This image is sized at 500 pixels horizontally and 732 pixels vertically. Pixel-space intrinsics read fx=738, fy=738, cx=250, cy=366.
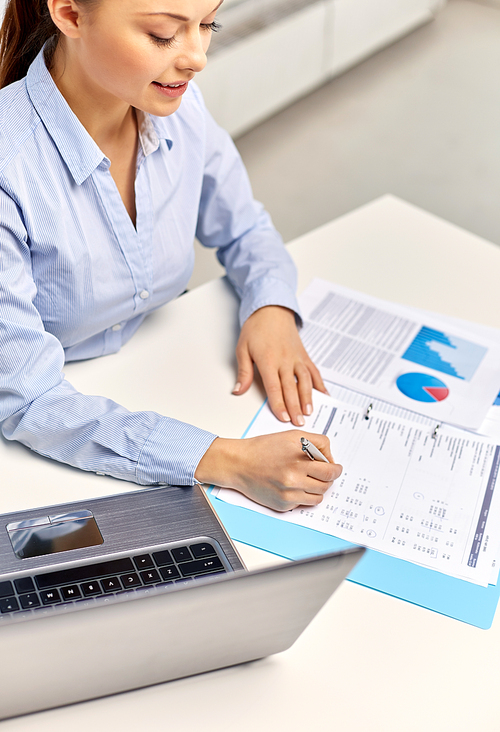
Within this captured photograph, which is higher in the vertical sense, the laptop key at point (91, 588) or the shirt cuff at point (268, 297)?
the laptop key at point (91, 588)

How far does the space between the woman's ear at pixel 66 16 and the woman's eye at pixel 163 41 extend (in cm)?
10

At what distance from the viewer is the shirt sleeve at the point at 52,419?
3.35ft

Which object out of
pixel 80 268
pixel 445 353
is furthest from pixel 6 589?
pixel 445 353

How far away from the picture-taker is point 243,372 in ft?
4.00

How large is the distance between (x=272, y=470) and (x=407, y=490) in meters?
0.20

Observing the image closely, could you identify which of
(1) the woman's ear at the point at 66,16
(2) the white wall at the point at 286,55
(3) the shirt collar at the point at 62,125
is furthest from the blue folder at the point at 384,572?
(2) the white wall at the point at 286,55

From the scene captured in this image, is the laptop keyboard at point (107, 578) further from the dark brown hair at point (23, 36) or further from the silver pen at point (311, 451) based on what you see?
the dark brown hair at point (23, 36)

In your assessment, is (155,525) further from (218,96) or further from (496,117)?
(496,117)

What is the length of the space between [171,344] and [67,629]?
72 centimetres

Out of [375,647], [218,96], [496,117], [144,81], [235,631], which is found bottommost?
[496,117]

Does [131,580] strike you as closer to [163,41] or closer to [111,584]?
[111,584]

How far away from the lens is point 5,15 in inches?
44.2

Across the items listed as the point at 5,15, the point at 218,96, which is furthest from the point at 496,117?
the point at 5,15

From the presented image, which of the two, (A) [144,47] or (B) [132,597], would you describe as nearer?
(B) [132,597]
